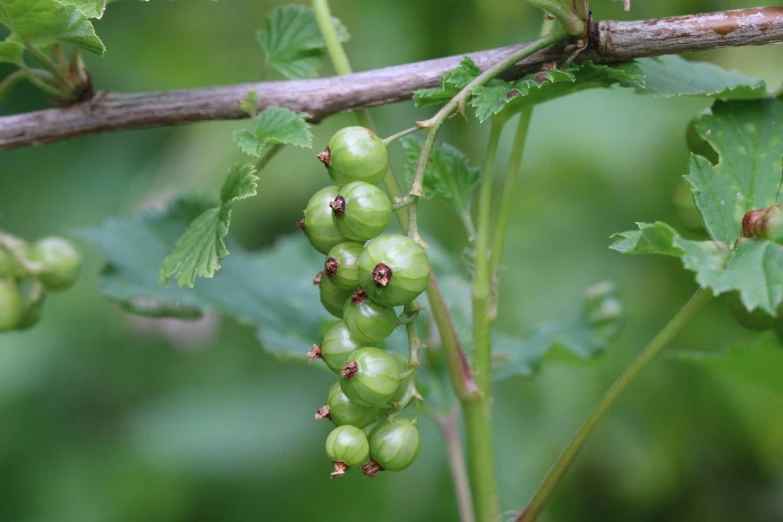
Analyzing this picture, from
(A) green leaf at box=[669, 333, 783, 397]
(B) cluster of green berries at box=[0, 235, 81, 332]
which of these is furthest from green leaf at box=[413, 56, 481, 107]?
(B) cluster of green berries at box=[0, 235, 81, 332]

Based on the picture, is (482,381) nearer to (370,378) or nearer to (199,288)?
(370,378)

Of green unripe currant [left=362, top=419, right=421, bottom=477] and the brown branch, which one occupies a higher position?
the brown branch

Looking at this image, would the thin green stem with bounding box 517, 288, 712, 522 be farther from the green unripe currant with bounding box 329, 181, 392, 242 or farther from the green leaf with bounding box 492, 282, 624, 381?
the green leaf with bounding box 492, 282, 624, 381

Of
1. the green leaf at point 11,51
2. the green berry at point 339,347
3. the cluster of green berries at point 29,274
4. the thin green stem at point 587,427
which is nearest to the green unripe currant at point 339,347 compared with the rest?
the green berry at point 339,347

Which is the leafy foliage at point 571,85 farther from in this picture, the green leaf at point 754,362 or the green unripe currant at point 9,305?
the green unripe currant at point 9,305

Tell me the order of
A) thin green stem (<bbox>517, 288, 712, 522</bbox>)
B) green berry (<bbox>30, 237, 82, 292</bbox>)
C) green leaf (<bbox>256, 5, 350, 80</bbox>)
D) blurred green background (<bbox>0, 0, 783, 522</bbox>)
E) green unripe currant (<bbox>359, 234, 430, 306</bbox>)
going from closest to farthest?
green unripe currant (<bbox>359, 234, 430, 306</bbox>), thin green stem (<bbox>517, 288, 712, 522</bbox>), green leaf (<bbox>256, 5, 350, 80</bbox>), green berry (<bbox>30, 237, 82, 292</bbox>), blurred green background (<bbox>0, 0, 783, 522</bbox>)

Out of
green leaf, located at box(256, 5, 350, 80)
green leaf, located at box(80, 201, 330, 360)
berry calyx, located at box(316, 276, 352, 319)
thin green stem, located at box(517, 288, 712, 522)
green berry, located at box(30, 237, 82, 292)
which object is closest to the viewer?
berry calyx, located at box(316, 276, 352, 319)

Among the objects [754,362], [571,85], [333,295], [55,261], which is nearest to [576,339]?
[754,362]
